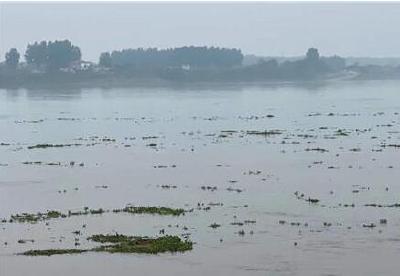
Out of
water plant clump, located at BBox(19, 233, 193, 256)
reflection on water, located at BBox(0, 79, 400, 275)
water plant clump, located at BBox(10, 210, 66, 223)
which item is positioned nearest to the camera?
reflection on water, located at BBox(0, 79, 400, 275)

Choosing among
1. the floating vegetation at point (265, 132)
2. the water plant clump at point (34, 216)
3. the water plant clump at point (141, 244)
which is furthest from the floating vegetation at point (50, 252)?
the floating vegetation at point (265, 132)

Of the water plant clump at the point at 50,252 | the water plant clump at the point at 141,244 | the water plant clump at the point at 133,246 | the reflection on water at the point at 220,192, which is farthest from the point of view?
the water plant clump at the point at 141,244

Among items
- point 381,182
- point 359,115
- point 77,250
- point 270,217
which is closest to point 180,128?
point 359,115

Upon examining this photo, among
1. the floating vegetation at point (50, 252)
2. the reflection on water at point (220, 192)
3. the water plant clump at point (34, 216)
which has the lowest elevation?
the reflection on water at point (220, 192)

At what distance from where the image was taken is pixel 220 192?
128ft

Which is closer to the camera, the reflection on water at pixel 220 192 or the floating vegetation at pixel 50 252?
the reflection on water at pixel 220 192

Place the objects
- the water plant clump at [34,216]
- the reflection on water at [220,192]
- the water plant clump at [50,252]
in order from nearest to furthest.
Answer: the reflection on water at [220,192] → the water plant clump at [50,252] → the water plant clump at [34,216]

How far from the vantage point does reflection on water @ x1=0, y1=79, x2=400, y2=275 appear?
26000 mm

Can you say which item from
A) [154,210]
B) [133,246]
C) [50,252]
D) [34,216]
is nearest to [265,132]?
[154,210]

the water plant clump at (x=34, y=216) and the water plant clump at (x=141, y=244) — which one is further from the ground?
the water plant clump at (x=34, y=216)

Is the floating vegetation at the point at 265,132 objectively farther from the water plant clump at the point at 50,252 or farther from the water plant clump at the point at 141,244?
the water plant clump at the point at 50,252

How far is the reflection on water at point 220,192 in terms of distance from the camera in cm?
2600

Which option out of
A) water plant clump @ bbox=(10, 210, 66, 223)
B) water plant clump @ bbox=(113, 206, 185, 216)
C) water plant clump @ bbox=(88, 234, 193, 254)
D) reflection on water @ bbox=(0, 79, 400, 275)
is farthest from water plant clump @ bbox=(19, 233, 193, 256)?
water plant clump @ bbox=(113, 206, 185, 216)

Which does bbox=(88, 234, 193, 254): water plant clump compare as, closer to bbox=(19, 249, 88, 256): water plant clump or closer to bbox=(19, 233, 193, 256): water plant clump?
bbox=(19, 233, 193, 256): water plant clump
